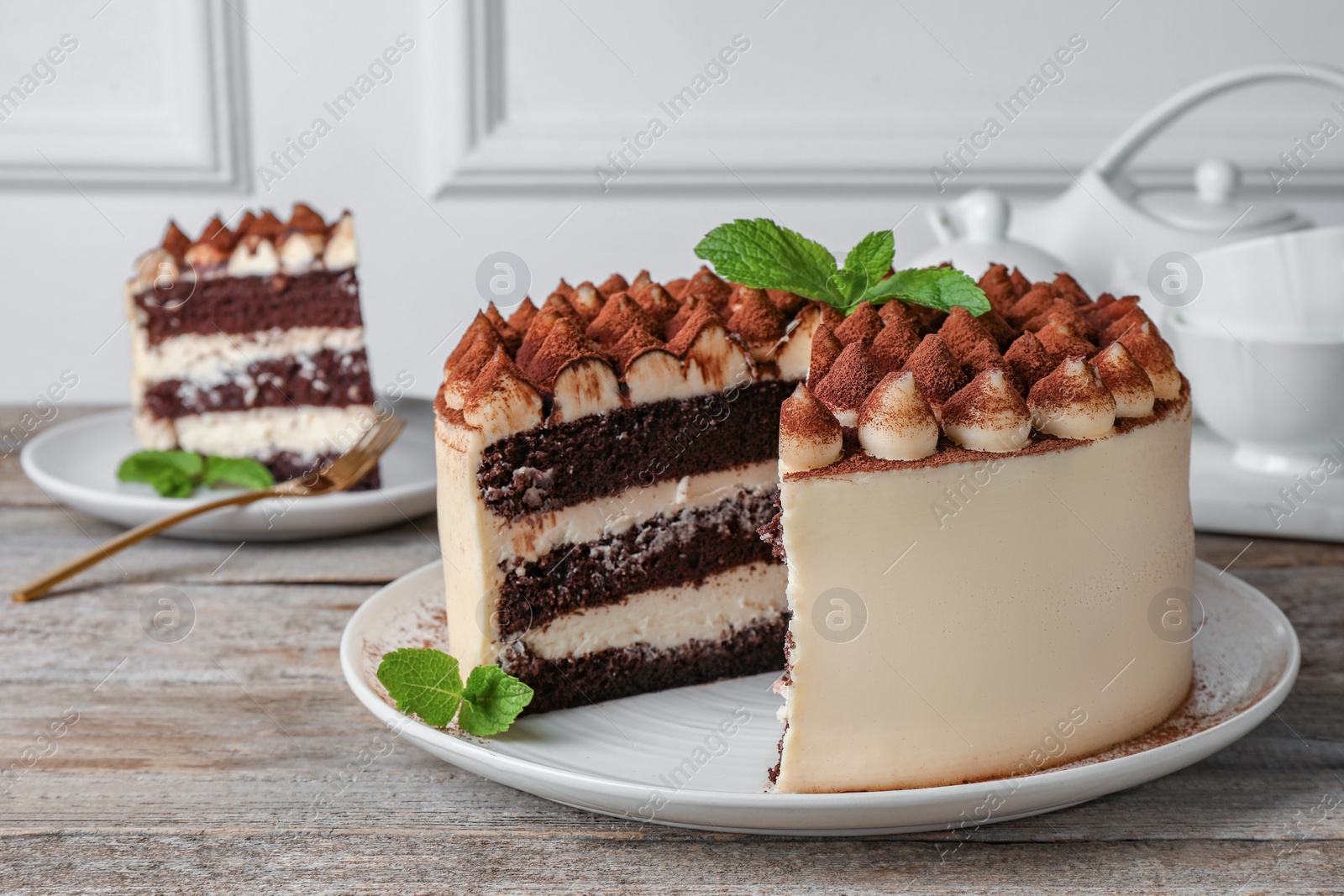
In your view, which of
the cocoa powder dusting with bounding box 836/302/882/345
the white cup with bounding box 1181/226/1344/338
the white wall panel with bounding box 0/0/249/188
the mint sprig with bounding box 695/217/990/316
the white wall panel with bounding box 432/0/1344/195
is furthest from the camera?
the white wall panel with bounding box 0/0/249/188

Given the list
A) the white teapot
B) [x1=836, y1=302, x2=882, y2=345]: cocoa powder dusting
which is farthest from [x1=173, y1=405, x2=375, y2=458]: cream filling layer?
the white teapot

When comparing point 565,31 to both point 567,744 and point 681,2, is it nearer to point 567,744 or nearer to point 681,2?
point 681,2

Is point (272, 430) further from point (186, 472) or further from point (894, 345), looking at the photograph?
point (894, 345)

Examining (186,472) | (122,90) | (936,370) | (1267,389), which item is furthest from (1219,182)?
(122,90)

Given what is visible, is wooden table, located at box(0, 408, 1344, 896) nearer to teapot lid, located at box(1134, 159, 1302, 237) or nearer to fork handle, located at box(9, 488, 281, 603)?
fork handle, located at box(9, 488, 281, 603)

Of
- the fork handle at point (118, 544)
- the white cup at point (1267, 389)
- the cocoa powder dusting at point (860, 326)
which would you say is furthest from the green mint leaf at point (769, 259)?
the fork handle at point (118, 544)

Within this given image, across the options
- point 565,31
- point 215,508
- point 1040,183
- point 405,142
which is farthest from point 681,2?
point 215,508
